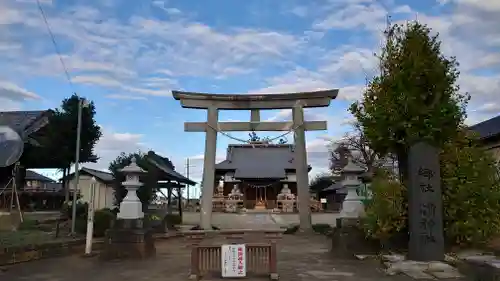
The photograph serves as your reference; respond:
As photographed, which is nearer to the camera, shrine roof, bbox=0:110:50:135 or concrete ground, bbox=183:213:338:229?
shrine roof, bbox=0:110:50:135

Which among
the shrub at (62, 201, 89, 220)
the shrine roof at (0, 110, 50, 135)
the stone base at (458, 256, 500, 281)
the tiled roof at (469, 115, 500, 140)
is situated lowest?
the stone base at (458, 256, 500, 281)

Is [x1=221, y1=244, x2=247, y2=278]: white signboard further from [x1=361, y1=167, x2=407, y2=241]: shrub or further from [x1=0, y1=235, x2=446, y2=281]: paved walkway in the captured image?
[x1=361, y1=167, x2=407, y2=241]: shrub

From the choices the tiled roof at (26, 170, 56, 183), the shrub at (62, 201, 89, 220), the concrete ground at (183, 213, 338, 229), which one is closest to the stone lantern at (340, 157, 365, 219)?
the shrub at (62, 201, 89, 220)

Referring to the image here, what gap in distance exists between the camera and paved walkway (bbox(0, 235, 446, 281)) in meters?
8.77

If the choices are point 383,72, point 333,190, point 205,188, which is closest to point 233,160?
point 333,190

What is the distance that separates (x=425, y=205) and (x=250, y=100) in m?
11.7

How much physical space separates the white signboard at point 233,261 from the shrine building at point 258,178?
33.4m

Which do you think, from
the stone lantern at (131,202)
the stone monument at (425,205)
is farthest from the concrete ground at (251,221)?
the stone monument at (425,205)

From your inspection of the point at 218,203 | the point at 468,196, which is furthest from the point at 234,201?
the point at 468,196

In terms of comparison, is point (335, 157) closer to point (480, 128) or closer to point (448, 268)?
point (480, 128)

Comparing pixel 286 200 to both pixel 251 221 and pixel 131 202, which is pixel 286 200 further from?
pixel 131 202

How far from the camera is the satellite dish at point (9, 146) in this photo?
15422mm

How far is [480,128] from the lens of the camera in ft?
66.5

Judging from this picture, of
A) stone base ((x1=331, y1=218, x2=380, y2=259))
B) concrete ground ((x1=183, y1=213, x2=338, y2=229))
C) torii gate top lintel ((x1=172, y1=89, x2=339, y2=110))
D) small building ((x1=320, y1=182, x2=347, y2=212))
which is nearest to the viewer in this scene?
stone base ((x1=331, y1=218, x2=380, y2=259))
